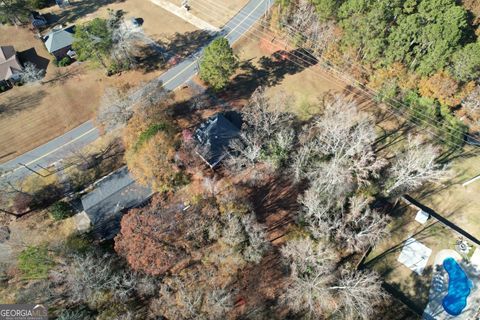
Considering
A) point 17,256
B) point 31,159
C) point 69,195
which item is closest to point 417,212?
point 69,195

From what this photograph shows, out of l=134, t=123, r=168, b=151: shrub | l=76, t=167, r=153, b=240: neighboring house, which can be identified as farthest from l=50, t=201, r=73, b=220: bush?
l=134, t=123, r=168, b=151: shrub

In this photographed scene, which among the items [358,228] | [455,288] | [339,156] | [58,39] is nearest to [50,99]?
[58,39]

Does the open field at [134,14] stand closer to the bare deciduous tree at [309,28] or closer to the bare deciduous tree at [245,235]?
the bare deciduous tree at [309,28]

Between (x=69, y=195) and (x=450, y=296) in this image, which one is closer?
(x=450, y=296)

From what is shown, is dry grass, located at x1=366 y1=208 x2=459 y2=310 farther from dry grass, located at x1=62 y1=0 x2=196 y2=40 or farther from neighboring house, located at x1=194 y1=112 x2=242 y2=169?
dry grass, located at x1=62 y1=0 x2=196 y2=40

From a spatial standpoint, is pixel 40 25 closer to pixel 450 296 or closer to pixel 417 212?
pixel 417 212

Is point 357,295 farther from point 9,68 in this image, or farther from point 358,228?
point 9,68
